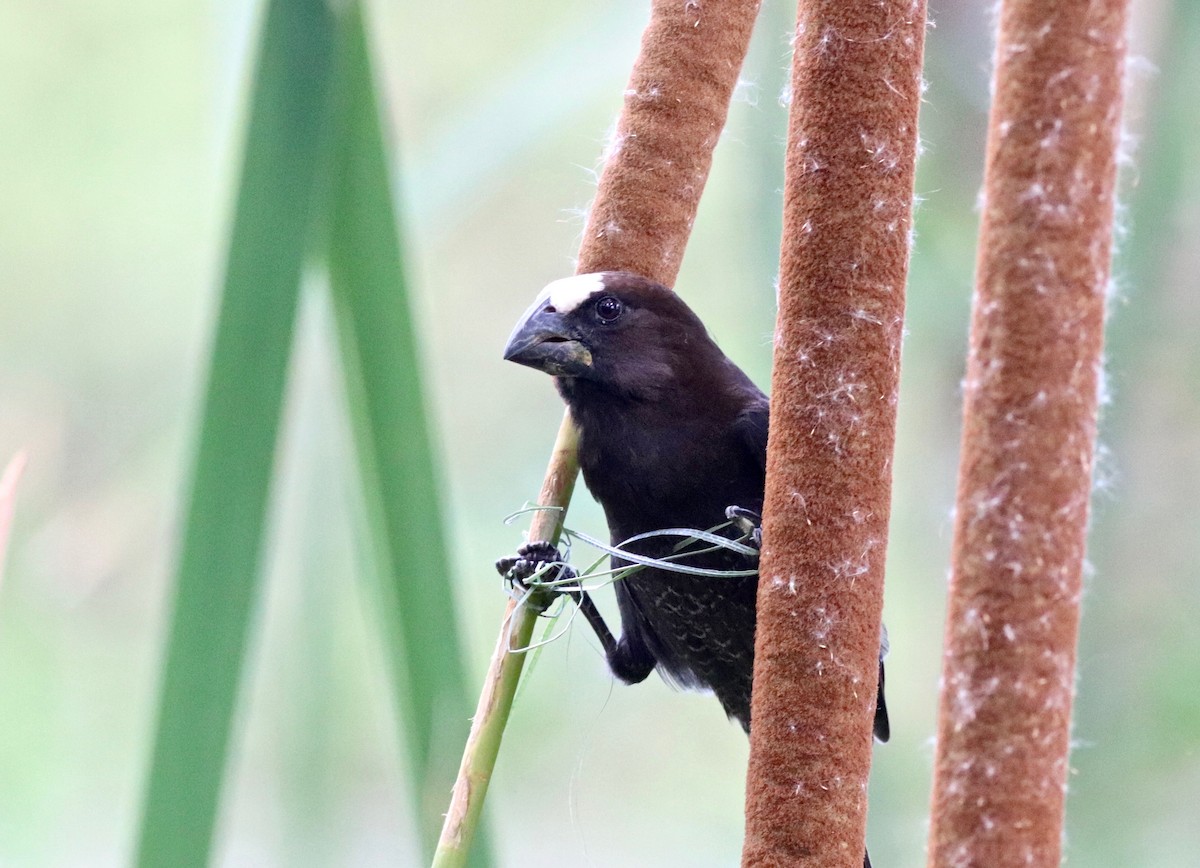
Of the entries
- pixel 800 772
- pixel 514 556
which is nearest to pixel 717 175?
pixel 514 556

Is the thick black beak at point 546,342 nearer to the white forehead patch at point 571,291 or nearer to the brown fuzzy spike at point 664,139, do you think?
the white forehead patch at point 571,291

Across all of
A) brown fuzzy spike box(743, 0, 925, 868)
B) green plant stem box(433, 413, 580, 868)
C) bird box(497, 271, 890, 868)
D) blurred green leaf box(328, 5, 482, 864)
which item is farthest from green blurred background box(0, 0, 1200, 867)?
brown fuzzy spike box(743, 0, 925, 868)

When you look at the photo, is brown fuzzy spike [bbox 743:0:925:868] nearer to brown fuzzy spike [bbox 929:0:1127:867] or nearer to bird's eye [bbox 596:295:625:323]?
brown fuzzy spike [bbox 929:0:1127:867]

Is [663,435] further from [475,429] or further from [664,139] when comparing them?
[475,429]

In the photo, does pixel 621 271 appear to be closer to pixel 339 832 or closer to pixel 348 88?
pixel 348 88

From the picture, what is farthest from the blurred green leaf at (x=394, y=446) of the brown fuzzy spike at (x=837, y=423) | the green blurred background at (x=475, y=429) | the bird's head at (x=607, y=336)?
the green blurred background at (x=475, y=429)
